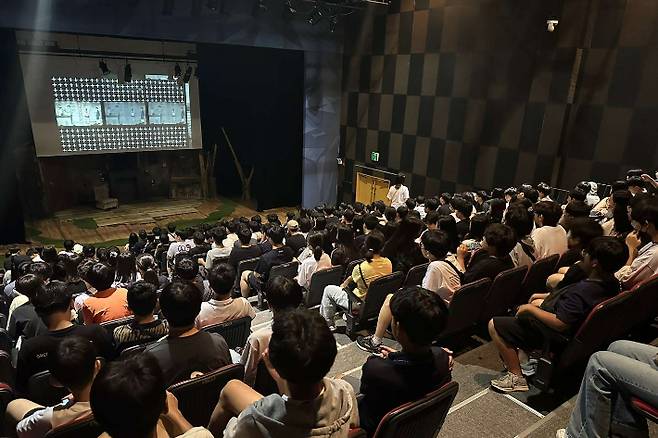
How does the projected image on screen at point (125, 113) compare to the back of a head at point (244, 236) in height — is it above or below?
above

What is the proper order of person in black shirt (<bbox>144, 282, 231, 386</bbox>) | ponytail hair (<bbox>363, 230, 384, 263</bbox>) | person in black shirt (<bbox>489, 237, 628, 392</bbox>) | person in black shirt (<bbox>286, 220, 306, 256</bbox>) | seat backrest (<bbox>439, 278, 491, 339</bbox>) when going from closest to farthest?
person in black shirt (<bbox>144, 282, 231, 386</bbox>), person in black shirt (<bbox>489, 237, 628, 392</bbox>), seat backrest (<bbox>439, 278, 491, 339</bbox>), ponytail hair (<bbox>363, 230, 384, 263</bbox>), person in black shirt (<bbox>286, 220, 306, 256</bbox>)

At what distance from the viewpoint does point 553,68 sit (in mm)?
7574

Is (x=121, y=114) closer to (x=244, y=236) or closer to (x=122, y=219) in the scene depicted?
(x=122, y=219)

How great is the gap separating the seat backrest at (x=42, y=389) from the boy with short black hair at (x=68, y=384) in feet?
1.54

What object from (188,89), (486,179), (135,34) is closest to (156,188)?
(188,89)

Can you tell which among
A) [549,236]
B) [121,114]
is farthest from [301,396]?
[121,114]

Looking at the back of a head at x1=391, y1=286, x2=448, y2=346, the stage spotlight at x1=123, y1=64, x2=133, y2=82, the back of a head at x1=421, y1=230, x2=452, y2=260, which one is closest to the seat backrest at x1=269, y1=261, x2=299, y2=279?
the back of a head at x1=421, y1=230, x2=452, y2=260

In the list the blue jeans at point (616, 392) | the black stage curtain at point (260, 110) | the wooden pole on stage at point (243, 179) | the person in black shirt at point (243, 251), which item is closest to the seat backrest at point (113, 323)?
the person in black shirt at point (243, 251)

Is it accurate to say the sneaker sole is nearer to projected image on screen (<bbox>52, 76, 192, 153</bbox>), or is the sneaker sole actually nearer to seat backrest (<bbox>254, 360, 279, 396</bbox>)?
seat backrest (<bbox>254, 360, 279, 396</bbox>)

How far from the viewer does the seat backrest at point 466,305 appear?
2.87 metres

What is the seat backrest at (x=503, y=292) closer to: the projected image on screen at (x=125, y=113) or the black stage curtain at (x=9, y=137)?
the black stage curtain at (x=9, y=137)

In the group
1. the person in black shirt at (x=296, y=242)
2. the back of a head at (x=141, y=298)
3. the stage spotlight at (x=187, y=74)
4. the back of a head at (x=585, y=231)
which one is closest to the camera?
the back of a head at (x=141, y=298)

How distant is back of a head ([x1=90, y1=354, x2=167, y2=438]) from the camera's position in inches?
50.1

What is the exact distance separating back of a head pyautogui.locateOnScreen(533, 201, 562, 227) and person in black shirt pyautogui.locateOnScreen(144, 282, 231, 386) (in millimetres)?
3003
